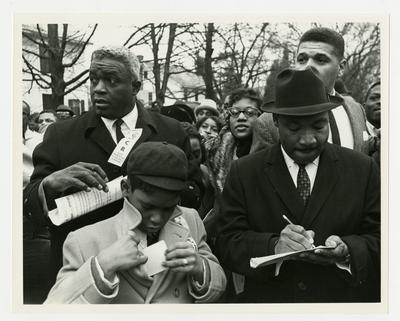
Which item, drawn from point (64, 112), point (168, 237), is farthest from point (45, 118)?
point (168, 237)

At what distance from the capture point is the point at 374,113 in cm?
425

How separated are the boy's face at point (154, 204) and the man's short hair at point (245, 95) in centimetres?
119

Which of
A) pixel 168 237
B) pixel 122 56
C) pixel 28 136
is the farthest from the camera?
pixel 28 136

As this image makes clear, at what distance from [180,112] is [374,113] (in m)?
1.46

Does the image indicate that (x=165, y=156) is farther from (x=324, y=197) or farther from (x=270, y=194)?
(x=324, y=197)

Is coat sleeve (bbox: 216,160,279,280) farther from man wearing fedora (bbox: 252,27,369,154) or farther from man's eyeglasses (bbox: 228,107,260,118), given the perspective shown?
man's eyeglasses (bbox: 228,107,260,118)

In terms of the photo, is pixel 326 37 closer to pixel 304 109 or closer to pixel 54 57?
pixel 304 109

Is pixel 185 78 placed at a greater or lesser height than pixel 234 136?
greater

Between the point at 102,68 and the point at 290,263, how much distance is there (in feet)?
5.59

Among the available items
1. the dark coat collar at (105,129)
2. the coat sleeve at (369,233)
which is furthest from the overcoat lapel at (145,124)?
the coat sleeve at (369,233)

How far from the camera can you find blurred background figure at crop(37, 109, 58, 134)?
440cm

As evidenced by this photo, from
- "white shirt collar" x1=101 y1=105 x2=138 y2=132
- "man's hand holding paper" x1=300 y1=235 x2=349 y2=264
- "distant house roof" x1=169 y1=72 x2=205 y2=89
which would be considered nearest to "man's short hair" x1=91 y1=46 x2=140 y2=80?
"white shirt collar" x1=101 y1=105 x2=138 y2=132

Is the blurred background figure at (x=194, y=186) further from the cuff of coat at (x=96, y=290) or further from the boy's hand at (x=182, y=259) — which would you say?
the cuff of coat at (x=96, y=290)

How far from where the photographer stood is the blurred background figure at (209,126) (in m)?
4.96
